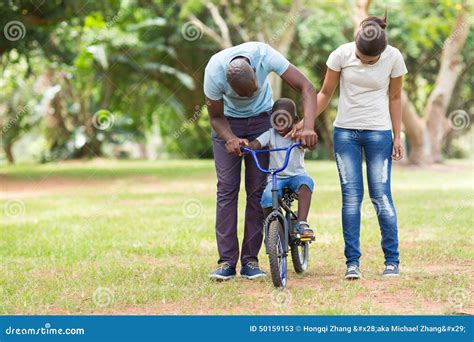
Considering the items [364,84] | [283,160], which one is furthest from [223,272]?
[364,84]

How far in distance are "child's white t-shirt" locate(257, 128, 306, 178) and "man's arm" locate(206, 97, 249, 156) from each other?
222 millimetres

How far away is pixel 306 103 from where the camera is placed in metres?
5.93

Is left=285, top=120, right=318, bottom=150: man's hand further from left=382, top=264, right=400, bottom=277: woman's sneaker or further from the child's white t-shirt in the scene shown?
left=382, top=264, right=400, bottom=277: woman's sneaker

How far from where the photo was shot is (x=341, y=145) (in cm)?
643

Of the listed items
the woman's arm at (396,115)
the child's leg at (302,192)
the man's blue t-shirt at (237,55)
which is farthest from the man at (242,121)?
the woman's arm at (396,115)

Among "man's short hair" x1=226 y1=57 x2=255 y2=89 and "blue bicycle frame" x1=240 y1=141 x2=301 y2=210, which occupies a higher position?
"man's short hair" x1=226 y1=57 x2=255 y2=89

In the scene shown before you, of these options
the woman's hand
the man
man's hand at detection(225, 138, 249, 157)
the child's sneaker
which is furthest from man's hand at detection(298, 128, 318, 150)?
the woman's hand

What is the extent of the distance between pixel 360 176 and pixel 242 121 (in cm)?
96

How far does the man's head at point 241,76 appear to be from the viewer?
18.8 feet

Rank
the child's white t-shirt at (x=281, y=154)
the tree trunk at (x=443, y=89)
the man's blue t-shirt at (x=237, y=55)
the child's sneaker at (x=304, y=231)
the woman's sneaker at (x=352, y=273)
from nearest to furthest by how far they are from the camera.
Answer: the man's blue t-shirt at (x=237, y=55)
the child's sneaker at (x=304, y=231)
the child's white t-shirt at (x=281, y=154)
the woman's sneaker at (x=352, y=273)
the tree trunk at (x=443, y=89)

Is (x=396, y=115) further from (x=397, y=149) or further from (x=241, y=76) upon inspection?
(x=241, y=76)

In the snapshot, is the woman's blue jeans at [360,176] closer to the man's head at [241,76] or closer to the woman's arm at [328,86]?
the woman's arm at [328,86]

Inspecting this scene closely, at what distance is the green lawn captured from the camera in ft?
18.5

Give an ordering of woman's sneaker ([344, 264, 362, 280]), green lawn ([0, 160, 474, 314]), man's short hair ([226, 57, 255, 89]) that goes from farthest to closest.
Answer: woman's sneaker ([344, 264, 362, 280]), man's short hair ([226, 57, 255, 89]), green lawn ([0, 160, 474, 314])
